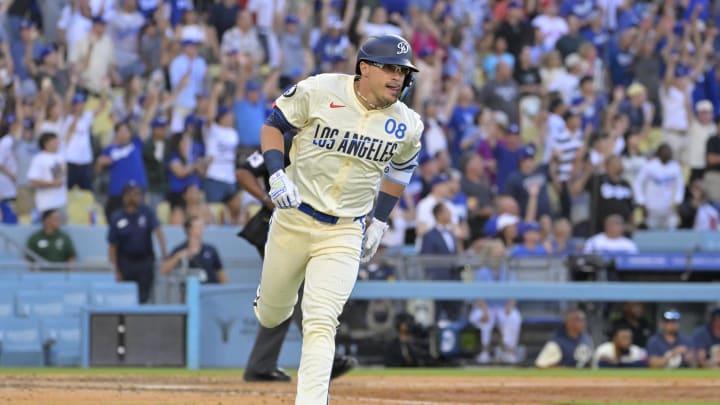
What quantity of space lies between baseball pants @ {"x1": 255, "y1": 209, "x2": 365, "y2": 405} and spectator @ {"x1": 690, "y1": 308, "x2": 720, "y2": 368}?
328 inches

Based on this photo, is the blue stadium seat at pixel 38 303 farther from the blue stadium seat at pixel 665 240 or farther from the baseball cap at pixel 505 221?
the blue stadium seat at pixel 665 240

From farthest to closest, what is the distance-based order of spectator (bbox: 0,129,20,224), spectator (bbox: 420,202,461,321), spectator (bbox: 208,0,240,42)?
spectator (bbox: 208,0,240,42) → spectator (bbox: 0,129,20,224) → spectator (bbox: 420,202,461,321)

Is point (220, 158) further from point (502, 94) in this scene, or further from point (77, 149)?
point (502, 94)

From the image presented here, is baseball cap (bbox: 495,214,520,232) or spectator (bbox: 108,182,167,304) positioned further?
baseball cap (bbox: 495,214,520,232)

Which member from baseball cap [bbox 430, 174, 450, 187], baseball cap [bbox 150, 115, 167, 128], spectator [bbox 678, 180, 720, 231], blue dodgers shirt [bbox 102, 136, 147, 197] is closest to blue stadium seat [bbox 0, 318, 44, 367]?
blue dodgers shirt [bbox 102, 136, 147, 197]

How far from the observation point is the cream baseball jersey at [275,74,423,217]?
708 cm

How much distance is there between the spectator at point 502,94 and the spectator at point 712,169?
2.56 m

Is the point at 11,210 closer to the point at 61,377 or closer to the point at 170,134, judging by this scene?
the point at 170,134

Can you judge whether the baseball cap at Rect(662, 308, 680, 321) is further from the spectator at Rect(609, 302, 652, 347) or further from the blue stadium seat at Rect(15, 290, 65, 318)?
the blue stadium seat at Rect(15, 290, 65, 318)

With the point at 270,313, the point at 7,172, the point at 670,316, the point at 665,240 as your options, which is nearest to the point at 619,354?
the point at 670,316

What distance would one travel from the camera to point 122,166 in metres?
15.7

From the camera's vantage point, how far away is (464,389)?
1011cm

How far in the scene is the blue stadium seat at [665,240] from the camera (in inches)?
650

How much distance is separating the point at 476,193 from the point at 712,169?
3.45 meters
